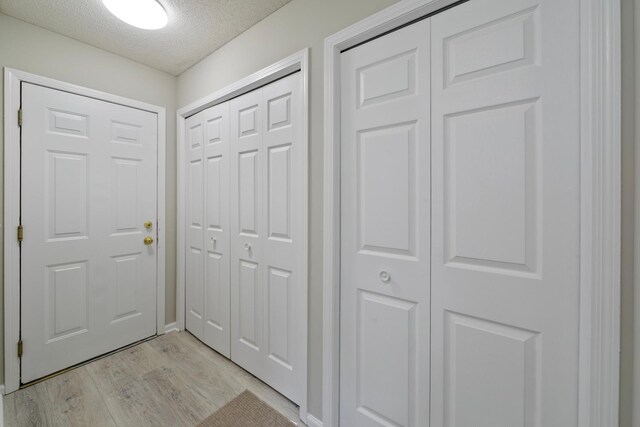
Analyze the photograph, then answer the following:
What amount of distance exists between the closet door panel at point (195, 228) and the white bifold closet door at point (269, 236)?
1.49 feet

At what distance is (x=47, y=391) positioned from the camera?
170cm

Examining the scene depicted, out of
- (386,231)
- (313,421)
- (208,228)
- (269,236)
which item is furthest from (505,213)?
(208,228)

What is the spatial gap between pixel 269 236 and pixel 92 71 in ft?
6.15

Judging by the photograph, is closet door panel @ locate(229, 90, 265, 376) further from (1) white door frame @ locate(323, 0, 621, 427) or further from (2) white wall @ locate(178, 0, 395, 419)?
(1) white door frame @ locate(323, 0, 621, 427)

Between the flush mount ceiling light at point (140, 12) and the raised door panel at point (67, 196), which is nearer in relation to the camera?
the flush mount ceiling light at point (140, 12)

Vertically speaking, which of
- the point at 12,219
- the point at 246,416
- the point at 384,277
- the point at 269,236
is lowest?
the point at 246,416

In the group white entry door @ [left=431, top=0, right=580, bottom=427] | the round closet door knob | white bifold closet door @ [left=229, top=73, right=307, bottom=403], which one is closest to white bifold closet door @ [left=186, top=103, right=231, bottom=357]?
white bifold closet door @ [left=229, top=73, right=307, bottom=403]

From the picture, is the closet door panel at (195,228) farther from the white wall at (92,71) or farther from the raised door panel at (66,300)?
the raised door panel at (66,300)

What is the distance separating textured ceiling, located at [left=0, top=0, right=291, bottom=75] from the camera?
61.9 inches

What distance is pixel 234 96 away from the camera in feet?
6.37

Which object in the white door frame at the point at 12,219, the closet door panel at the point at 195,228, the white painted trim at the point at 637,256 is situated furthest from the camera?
the closet door panel at the point at 195,228

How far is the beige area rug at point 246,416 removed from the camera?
1.47 m

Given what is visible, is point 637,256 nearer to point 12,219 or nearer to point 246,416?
point 246,416

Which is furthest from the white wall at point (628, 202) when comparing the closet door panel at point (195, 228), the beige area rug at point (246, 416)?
the closet door panel at point (195, 228)
